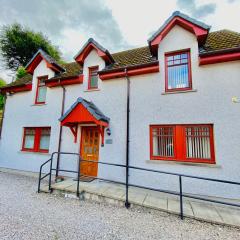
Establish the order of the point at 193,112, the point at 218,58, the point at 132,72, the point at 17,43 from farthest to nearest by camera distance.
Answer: the point at 17,43
the point at 132,72
the point at 193,112
the point at 218,58

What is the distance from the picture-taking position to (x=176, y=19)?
22.8 feet

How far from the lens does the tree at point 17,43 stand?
23.6 m

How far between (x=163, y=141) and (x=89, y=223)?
4.32 m

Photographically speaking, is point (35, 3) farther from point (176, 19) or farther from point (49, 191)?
point (49, 191)

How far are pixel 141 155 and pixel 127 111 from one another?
2253 millimetres

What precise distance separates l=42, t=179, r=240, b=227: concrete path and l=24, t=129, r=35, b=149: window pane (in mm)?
4434

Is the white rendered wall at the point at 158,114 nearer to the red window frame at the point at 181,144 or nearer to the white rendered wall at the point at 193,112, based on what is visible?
the white rendered wall at the point at 193,112

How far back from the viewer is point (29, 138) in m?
9.71

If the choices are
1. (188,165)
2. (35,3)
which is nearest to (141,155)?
(188,165)

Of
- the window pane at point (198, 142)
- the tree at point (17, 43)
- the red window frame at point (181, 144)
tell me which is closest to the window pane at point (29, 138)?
the red window frame at point (181, 144)

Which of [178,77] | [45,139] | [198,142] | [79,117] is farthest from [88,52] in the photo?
[198,142]

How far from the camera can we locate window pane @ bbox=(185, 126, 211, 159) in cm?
602

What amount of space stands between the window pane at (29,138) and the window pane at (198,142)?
9337 mm

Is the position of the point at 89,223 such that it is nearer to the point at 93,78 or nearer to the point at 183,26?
the point at 93,78
